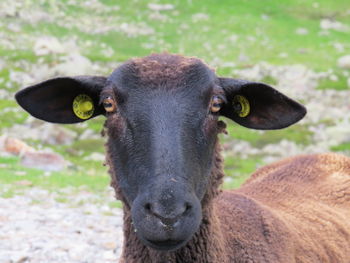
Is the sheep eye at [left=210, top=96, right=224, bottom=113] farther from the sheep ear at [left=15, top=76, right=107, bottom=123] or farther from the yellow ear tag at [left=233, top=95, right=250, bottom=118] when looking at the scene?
the sheep ear at [left=15, top=76, right=107, bottom=123]

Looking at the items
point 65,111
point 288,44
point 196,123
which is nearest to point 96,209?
point 65,111

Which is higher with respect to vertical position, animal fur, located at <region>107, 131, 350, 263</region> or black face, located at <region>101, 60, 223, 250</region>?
black face, located at <region>101, 60, 223, 250</region>

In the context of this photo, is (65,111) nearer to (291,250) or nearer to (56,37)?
(291,250)

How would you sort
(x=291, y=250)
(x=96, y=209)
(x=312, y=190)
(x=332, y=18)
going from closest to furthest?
(x=291, y=250) < (x=312, y=190) < (x=96, y=209) < (x=332, y=18)

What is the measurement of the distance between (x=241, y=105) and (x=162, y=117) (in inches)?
41.9

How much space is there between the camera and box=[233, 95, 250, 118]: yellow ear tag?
590cm

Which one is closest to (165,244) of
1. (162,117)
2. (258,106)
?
(162,117)

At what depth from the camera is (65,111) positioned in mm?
6012

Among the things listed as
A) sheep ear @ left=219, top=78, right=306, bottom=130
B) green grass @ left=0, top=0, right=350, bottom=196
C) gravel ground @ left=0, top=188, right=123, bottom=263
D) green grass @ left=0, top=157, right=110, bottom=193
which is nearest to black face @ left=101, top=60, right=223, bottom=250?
sheep ear @ left=219, top=78, right=306, bottom=130

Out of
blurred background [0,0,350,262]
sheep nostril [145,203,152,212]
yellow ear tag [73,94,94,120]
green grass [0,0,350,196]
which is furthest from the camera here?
green grass [0,0,350,196]

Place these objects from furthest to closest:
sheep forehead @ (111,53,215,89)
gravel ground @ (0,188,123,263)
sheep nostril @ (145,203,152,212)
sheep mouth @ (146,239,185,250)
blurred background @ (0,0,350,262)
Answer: blurred background @ (0,0,350,262) < gravel ground @ (0,188,123,263) < sheep forehead @ (111,53,215,89) < sheep mouth @ (146,239,185,250) < sheep nostril @ (145,203,152,212)

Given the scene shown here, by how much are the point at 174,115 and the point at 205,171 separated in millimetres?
595

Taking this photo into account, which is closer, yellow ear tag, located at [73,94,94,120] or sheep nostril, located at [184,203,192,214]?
sheep nostril, located at [184,203,192,214]

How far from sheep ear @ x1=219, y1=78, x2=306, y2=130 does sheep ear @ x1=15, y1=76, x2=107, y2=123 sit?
123cm
